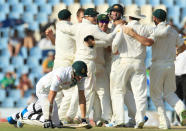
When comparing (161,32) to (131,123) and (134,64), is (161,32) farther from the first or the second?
(131,123)

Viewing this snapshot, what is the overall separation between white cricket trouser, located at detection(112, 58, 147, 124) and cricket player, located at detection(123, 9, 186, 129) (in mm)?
249

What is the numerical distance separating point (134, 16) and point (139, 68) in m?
0.89

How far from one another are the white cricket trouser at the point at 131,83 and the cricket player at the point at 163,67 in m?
0.25

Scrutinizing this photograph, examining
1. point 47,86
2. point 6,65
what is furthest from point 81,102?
point 6,65

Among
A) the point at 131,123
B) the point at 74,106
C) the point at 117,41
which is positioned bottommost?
the point at 131,123

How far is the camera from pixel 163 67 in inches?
391

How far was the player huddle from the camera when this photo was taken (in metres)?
9.77

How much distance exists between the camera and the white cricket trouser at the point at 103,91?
34.9ft

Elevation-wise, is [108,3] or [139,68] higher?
[108,3]

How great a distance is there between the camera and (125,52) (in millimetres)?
9898

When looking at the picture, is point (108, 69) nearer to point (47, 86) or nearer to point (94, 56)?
point (94, 56)

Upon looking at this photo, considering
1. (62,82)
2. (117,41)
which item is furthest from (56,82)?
(117,41)

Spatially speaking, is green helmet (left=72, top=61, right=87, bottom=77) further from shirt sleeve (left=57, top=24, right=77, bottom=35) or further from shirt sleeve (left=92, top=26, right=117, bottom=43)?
shirt sleeve (left=57, top=24, right=77, bottom=35)

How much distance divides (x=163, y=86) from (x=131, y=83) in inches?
23.9
